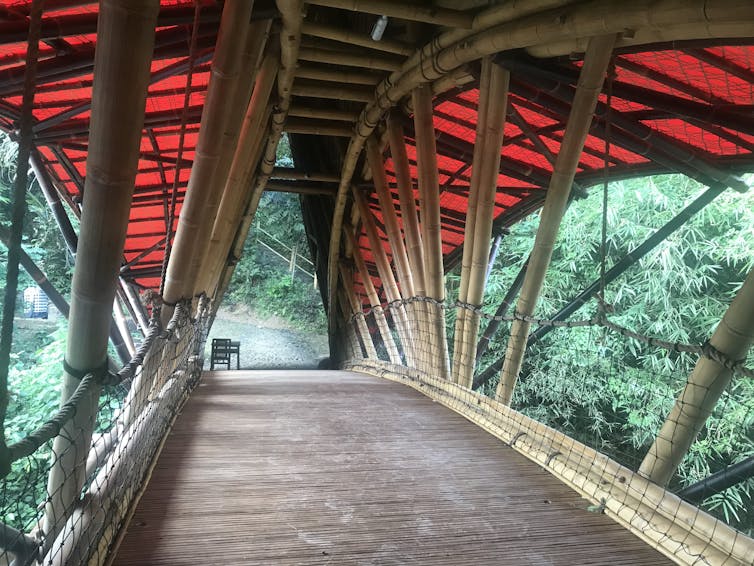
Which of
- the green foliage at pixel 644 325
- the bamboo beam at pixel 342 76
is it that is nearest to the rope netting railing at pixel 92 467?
the bamboo beam at pixel 342 76

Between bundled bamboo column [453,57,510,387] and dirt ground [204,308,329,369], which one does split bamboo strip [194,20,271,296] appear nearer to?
bundled bamboo column [453,57,510,387]

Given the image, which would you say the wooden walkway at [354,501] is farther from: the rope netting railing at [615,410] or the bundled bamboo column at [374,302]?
the bundled bamboo column at [374,302]

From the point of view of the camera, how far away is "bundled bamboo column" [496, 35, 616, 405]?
3.15 m

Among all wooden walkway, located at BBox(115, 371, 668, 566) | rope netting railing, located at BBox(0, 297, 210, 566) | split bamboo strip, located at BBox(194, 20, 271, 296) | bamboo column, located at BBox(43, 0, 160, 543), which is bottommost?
wooden walkway, located at BBox(115, 371, 668, 566)

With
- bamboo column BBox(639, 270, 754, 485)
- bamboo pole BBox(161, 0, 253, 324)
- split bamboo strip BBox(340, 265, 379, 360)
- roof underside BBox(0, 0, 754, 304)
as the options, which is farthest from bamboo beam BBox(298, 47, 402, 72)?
split bamboo strip BBox(340, 265, 379, 360)

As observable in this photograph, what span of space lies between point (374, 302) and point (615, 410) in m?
4.08

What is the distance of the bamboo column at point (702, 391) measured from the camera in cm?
230

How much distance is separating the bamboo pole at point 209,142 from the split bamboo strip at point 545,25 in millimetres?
1582

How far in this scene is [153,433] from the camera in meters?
2.73

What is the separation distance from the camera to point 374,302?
8172mm

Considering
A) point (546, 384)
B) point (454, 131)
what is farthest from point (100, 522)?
point (546, 384)

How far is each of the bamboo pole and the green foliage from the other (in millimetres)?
6011

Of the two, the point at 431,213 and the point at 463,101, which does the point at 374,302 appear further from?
the point at 463,101

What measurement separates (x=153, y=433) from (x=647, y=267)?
7.60 metres
